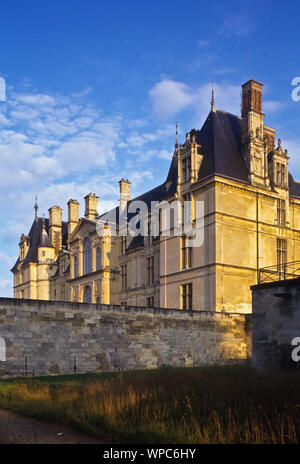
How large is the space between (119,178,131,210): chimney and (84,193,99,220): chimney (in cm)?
352

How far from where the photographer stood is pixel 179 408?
9.44m

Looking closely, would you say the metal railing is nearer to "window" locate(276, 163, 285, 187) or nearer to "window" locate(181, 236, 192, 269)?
"window" locate(181, 236, 192, 269)

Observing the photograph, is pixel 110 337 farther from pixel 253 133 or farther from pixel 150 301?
pixel 253 133

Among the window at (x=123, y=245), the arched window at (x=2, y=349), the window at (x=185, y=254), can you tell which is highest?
the window at (x=123, y=245)

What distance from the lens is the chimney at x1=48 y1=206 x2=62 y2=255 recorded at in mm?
58906

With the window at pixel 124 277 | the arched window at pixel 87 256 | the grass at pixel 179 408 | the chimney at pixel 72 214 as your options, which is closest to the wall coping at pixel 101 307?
the grass at pixel 179 408

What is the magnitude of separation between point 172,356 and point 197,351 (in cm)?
163

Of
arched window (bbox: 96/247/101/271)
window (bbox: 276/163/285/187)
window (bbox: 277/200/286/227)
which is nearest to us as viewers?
window (bbox: 277/200/286/227)

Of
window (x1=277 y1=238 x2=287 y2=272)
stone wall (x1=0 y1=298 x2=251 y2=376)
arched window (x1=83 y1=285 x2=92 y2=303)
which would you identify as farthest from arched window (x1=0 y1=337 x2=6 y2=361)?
arched window (x1=83 y1=285 x2=92 y2=303)

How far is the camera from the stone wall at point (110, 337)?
793 inches

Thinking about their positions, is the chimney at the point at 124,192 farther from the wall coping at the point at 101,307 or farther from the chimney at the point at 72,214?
the wall coping at the point at 101,307

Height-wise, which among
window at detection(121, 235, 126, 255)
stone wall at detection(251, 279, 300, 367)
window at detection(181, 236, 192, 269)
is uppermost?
window at detection(121, 235, 126, 255)

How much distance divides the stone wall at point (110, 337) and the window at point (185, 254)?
530 centimetres

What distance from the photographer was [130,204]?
4612 centimetres
